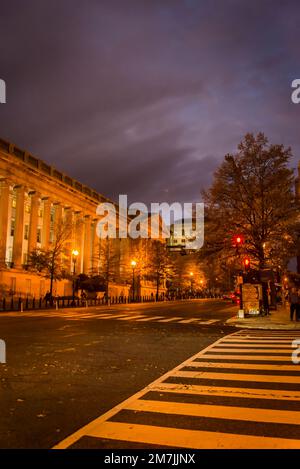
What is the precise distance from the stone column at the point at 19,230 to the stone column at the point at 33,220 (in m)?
2.66

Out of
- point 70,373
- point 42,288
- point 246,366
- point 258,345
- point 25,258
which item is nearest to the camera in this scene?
point 70,373

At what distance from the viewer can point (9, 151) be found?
191 feet

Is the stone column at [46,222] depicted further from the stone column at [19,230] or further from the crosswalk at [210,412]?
the crosswalk at [210,412]

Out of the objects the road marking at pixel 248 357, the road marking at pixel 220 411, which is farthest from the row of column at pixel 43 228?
the road marking at pixel 220 411

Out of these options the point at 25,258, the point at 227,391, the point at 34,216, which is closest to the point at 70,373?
the point at 227,391

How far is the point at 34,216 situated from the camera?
210ft

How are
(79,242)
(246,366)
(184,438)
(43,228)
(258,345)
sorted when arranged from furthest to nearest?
1. (79,242)
2. (43,228)
3. (258,345)
4. (246,366)
5. (184,438)

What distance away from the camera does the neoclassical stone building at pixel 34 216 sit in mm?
56500

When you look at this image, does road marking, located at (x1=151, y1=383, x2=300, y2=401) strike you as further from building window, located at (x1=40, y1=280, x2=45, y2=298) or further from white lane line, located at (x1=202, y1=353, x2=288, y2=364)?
building window, located at (x1=40, y1=280, x2=45, y2=298)

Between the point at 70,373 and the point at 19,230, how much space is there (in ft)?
173

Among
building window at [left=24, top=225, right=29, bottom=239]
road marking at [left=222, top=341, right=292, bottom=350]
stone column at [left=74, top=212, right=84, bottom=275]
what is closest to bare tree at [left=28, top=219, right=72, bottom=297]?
building window at [left=24, top=225, right=29, bottom=239]

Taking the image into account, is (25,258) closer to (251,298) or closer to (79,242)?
(79,242)
